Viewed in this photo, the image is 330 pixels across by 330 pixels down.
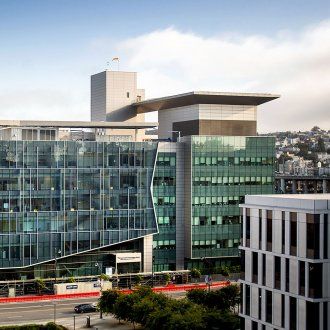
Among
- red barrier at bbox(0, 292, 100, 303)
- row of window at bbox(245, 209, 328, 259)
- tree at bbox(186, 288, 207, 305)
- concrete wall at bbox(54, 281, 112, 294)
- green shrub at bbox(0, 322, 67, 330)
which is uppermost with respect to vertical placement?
row of window at bbox(245, 209, 328, 259)

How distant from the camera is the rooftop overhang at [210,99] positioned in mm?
113750

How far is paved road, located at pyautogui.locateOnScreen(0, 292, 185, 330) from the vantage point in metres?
83.2

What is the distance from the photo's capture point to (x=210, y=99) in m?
115

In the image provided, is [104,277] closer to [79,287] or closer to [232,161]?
[79,287]

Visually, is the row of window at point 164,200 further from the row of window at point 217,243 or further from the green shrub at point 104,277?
the green shrub at point 104,277

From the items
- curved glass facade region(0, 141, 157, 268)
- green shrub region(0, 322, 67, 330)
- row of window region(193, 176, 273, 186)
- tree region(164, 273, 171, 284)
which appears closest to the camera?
green shrub region(0, 322, 67, 330)

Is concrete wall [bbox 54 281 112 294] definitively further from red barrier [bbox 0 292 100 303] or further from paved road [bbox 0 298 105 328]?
paved road [bbox 0 298 105 328]

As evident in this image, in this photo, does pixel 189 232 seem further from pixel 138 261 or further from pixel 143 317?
pixel 143 317

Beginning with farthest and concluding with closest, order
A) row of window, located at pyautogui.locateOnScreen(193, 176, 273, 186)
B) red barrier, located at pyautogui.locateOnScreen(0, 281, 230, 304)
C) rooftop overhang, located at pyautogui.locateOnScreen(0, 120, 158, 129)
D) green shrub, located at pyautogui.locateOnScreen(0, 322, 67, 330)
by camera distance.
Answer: row of window, located at pyautogui.locateOnScreen(193, 176, 273, 186) → rooftop overhang, located at pyautogui.locateOnScreen(0, 120, 158, 129) → red barrier, located at pyautogui.locateOnScreen(0, 281, 230, 304) → green shrub, located at pyautogui.locateOnScreen(0, 322, 67, 330)

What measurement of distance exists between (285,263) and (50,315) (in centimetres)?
3436

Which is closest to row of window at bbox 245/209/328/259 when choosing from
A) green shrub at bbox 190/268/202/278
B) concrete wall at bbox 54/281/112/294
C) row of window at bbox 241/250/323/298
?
row of window at bbox 241/250/323/298

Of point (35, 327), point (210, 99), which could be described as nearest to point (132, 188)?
point (210, 99)

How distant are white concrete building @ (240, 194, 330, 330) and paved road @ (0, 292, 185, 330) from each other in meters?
19.1

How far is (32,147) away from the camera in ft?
336
